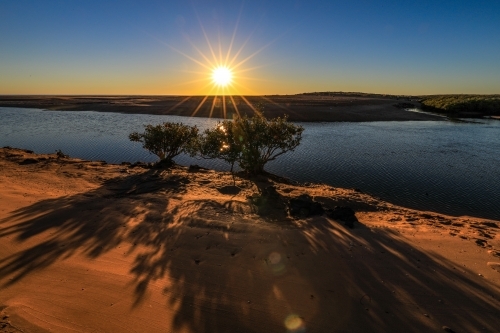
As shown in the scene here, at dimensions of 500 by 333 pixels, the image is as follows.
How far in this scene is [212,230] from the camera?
33.2ft

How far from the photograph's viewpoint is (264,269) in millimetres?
7988

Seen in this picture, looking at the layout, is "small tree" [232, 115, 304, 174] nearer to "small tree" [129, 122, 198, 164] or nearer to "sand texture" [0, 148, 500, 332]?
"small tree" [129, 122, 198, 164]

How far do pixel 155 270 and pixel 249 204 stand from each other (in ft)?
17.8

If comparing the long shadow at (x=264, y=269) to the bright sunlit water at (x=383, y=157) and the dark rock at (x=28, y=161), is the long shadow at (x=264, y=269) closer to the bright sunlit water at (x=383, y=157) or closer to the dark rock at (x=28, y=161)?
the bright sunlit water at (x=383, y=157)

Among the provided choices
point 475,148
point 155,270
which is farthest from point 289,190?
point 475,148

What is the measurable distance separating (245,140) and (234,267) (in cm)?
1050

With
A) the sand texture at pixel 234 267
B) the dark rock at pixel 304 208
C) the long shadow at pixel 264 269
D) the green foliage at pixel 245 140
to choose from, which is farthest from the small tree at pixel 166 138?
the dark rock at pixel 304 208

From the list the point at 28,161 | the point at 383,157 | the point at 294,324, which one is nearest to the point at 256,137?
the point at 294,324

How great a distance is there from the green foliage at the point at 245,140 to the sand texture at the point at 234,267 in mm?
4862

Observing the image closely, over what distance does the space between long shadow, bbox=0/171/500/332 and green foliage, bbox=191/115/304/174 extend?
6.27 metres

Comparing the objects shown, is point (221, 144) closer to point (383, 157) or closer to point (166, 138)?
point (166, 138)

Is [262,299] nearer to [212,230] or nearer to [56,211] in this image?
[212,230]

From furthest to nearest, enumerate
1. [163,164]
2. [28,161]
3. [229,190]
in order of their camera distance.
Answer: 1. [28,161]
2. [163,164]
3. [229,190]

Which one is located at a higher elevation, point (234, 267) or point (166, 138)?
point (166, 138)
